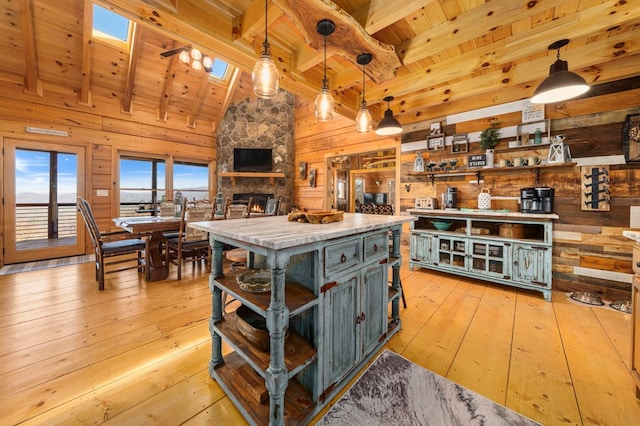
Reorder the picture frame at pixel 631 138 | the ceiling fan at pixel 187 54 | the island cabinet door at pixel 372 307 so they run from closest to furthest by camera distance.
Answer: the island cabinet door at pixel 372 307, the picture frame at pixel 631 138, the ceiling fan at pixel 187 54

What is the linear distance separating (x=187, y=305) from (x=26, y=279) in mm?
2535

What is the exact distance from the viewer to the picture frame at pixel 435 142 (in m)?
3.88

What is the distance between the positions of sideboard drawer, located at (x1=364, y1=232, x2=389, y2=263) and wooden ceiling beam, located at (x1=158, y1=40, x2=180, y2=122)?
5239mm

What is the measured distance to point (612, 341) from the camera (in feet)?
6.44

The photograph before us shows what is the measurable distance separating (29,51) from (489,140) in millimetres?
6892

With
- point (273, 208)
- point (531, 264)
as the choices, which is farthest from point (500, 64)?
point (273, 208)

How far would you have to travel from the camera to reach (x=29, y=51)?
3.76 m

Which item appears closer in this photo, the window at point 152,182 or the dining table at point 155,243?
Result: the dining table at point 155,243

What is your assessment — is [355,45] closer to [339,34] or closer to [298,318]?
[339,34]

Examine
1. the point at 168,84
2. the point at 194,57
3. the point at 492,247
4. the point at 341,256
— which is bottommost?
the point at 492,247

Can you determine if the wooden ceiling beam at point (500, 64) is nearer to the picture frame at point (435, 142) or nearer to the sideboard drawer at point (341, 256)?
the picture frame at point (435, 142)

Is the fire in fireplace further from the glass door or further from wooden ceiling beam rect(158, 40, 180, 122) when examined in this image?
the glass door

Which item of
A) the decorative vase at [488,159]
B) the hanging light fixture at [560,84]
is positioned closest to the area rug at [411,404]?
the hanging light fixture at [560,84]

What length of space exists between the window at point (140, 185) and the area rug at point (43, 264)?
115 centimetres
